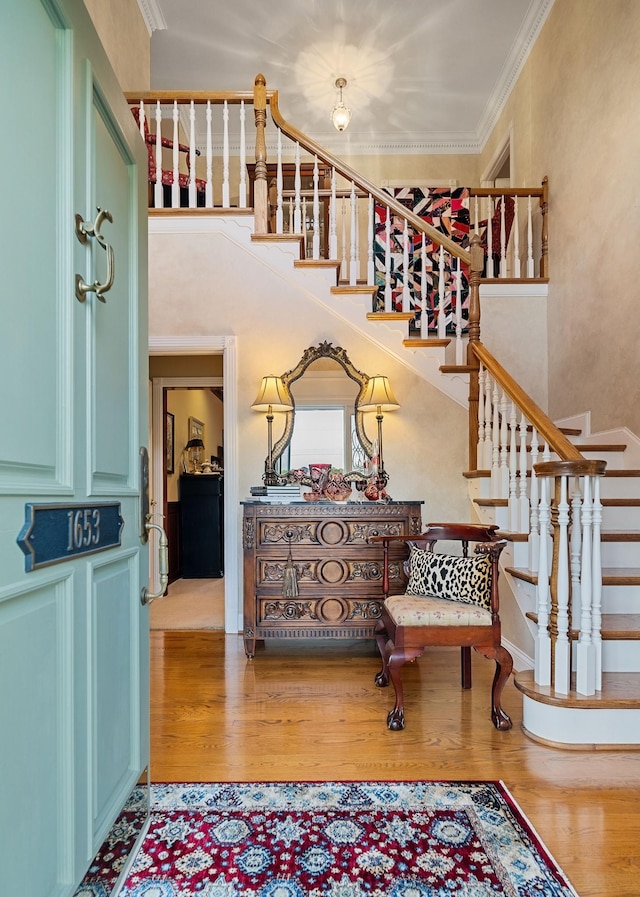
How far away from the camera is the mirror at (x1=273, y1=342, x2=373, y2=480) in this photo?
3.81m

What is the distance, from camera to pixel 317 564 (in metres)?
3.20

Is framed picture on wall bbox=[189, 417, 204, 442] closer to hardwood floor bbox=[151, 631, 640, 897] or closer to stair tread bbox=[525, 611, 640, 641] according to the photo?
hardwood floor bbox=[151, 631, 640, 897]

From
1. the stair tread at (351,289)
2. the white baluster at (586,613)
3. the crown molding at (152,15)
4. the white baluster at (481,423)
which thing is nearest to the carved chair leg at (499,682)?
the white baluster at (586,613)

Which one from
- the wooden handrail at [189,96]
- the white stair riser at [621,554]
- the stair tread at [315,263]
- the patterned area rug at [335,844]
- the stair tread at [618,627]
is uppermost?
the wooden handrail at [189,96]

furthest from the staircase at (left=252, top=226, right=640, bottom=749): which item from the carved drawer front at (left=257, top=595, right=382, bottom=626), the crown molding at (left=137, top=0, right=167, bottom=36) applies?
the crown molding at (left=137, top=0, right=167, bottom=36)

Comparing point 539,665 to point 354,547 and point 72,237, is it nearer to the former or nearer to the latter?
point 354,547

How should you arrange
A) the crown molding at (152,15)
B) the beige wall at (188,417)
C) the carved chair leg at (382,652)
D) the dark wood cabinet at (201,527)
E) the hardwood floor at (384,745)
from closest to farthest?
1. the hardwood floor at (384,745)
2. the carved chair leg at (382,652)
3. the crown molding at (152,15)
4. the beige wall at (188,417)
5. the dark wood cabinet at (201,527)

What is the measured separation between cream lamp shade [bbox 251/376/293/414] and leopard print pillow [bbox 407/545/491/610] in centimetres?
149

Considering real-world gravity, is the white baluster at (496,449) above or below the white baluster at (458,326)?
below

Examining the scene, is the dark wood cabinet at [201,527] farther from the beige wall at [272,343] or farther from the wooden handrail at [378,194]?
the wooden handrail at [378,194]

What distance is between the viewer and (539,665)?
2.26 metres

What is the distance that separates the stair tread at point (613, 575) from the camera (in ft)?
8.35

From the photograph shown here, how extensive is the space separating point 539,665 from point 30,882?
6.37 feet

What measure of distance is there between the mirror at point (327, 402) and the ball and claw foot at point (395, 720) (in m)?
1.76
